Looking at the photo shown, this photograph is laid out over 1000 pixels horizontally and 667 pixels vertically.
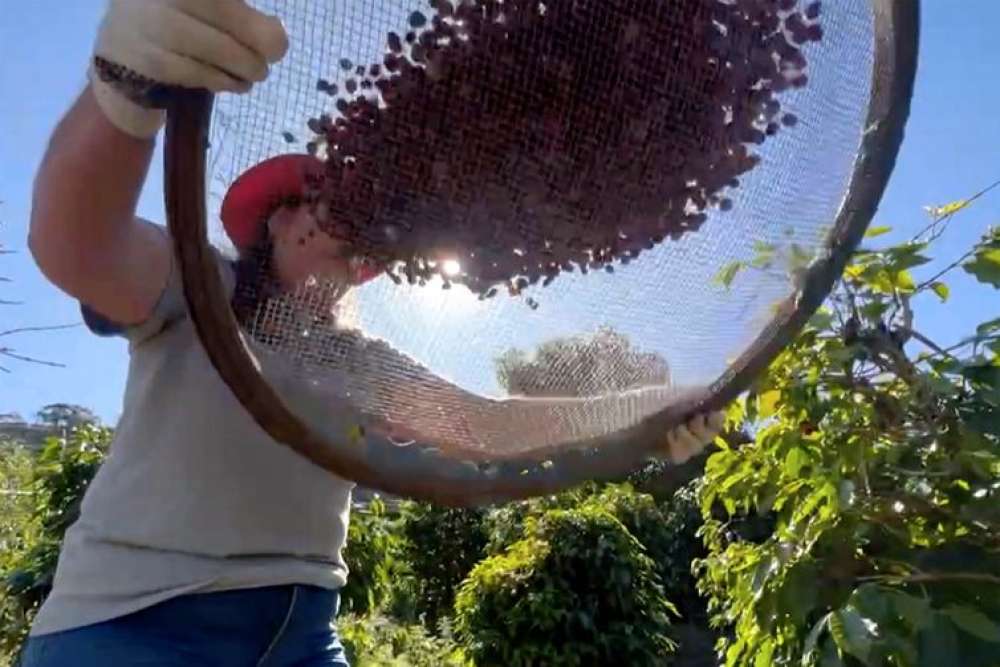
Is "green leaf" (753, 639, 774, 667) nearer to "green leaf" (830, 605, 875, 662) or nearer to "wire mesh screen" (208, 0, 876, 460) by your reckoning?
"green leaf" (830, 605, 875, 662)

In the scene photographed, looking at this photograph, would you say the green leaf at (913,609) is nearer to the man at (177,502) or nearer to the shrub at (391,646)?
the man at (177,502)

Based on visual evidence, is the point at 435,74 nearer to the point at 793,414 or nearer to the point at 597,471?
the point at 597,471

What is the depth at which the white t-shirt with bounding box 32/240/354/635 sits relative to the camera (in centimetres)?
115

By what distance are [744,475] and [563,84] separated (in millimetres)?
1406

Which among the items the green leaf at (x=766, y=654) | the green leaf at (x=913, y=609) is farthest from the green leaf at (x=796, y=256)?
the green leaf at (x=766, y=654)

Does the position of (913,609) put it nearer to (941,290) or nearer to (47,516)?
(941,290)

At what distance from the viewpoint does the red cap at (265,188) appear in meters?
0.85

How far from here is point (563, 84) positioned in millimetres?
879

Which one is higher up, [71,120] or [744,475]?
[744,475]

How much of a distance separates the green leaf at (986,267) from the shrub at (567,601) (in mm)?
3626

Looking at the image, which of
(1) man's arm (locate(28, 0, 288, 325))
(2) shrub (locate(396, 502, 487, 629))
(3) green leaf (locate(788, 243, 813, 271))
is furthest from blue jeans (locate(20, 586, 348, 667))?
(2) shrub (locate(396, 502, 487, 629))

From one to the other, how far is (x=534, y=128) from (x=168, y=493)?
20.0 inches

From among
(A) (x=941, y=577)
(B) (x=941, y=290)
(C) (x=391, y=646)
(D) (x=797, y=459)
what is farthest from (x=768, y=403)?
(C) (x=391, y=646)

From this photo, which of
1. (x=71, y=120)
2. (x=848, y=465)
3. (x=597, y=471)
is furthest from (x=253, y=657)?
(x=848, y=465)
